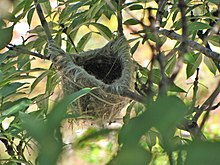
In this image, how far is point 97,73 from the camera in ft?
4.83

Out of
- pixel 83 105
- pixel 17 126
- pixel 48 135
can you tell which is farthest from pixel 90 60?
pixel 48 135

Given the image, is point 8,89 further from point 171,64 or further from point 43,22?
point 171,64

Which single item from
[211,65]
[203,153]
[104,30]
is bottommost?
[211,65]

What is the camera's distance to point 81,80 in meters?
1.23

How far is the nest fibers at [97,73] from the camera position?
1231 millimetres

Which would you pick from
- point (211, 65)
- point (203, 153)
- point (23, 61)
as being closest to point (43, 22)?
point (23, 61)

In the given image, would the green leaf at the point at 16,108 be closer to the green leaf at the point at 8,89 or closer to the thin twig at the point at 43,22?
the green leaf at the point at 8,89

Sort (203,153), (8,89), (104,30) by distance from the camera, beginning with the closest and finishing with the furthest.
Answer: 1. (203,153)
2. (8,89)
3. (104,30)

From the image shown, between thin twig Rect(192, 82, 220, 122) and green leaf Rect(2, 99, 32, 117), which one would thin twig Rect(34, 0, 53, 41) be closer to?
green leaf Rect(2, 99, 32, 117)

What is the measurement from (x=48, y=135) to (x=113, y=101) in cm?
93

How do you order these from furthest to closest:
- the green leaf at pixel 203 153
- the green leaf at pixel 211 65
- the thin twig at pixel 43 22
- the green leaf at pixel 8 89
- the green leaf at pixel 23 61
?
1. the green leaf at pixel 211 65
2. the green leaf at pixel 23 61
3. the thin twig at pixel 43 22
4. the green leaf at pixel 8 89
5. the green leaf at pixel 203 153

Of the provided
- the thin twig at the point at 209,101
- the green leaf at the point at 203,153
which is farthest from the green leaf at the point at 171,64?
the green leaf at the point at 203,153

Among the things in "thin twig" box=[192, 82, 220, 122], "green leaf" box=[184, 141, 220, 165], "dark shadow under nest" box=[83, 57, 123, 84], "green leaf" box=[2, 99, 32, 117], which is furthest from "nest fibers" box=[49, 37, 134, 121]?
"green leaf" box=[184, 141, 220, 165]

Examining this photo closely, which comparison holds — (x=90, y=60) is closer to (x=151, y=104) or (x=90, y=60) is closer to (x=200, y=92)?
(x=200, y=92)
